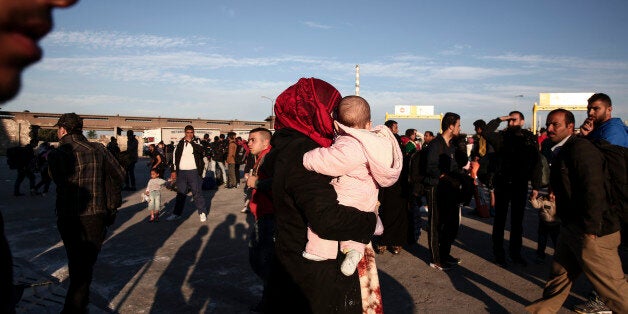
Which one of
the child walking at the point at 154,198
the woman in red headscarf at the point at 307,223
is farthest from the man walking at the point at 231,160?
the woman in red headscarf at the point at 307,223

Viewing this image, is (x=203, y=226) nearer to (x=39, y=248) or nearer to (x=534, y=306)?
(x=39, y=248)

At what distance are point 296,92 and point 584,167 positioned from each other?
2.53 m

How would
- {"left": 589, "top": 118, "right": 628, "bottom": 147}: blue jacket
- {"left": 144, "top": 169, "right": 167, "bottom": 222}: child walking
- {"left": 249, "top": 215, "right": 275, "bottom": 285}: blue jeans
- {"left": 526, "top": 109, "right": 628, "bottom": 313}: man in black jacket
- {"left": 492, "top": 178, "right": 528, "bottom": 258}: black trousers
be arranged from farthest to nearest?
{"left": 144, "top": 169, "right": 167, "bottom": 222}: child walking → {"left": 492, "top": 178, "right": 528, "bottom": 258}: black trousers → {"left": 589, "top": 118, "right": 628, "bottom": 147}: blue jacket → {"left": 249, "top": 215, "right": 275, "bottom": 285}: blue jeans → {"left": 526, "top": 109, "right": 628, "bottom": 313}: man in black jacket

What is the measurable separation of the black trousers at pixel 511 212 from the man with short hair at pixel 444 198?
59 centimetres

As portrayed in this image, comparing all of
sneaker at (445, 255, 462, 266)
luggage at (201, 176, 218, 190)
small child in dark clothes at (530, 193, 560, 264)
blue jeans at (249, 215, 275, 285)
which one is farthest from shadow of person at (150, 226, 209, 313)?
luggage at (201, 176, 218, 190)

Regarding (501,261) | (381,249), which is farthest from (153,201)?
(501,261)

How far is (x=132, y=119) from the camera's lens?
6372 cm

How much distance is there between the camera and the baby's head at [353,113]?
2254 mm

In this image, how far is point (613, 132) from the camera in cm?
459

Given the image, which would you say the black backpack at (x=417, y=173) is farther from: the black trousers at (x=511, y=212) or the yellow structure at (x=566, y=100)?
the yellow structure at (x=566, y=100)

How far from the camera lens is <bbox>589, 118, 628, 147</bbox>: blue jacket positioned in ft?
15.0

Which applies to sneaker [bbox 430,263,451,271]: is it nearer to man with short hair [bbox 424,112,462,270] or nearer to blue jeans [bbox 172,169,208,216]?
man with short hair [bbox 424,112,462,270]

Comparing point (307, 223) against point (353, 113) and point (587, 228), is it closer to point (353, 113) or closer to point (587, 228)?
point (353, 113)

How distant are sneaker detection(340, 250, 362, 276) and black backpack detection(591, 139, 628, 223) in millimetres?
2598
